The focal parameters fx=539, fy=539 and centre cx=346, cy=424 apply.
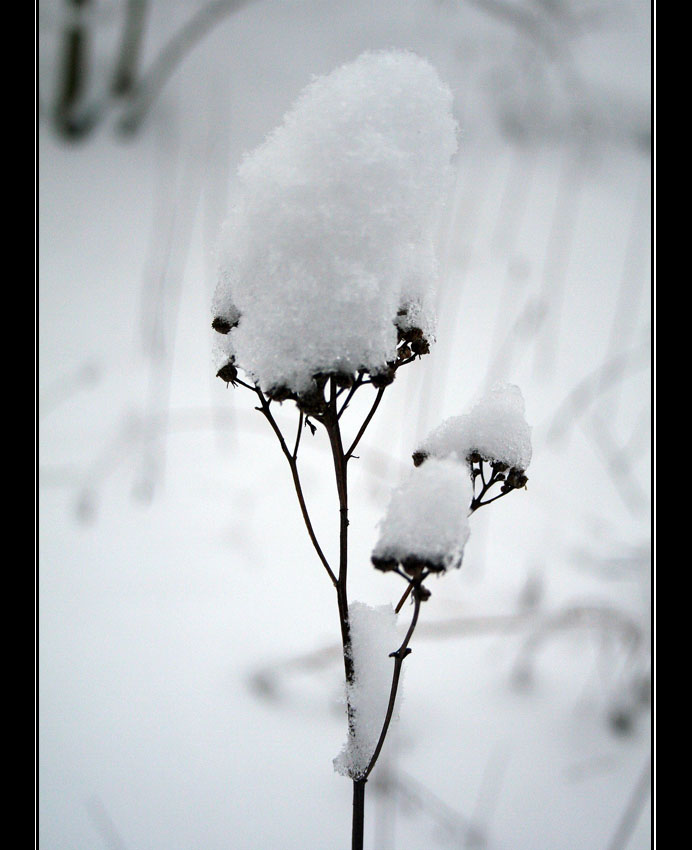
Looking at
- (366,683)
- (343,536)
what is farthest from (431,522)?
(366,683)

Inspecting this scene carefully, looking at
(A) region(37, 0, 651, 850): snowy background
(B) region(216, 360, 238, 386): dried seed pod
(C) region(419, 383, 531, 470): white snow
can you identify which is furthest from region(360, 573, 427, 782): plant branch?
(A) region(37, 0, 651, 850): snowy background

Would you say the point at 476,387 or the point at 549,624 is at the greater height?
the point at 476,387

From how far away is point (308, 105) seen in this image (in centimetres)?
41

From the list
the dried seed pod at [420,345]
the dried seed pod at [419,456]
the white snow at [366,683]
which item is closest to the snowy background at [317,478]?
the white snow at [366,683]

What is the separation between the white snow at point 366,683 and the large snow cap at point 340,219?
215 millimetres

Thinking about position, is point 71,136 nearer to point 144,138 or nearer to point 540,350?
point 144,138

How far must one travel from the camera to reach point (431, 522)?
0.34 meters

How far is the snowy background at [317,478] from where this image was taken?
3.31 feet

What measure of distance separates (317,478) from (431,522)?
1314 mm

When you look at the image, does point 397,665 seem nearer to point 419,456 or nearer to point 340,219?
point 419,456
